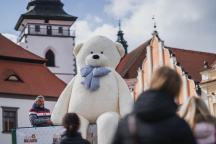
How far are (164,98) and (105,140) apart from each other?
4.47 metres

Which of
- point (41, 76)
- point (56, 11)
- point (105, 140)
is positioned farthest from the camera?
point (56, 11)

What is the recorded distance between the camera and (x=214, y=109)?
2047 centimetres

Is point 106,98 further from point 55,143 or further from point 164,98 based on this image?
point 164,98

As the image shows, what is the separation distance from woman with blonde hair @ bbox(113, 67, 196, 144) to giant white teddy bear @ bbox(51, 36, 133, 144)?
442 centimetres

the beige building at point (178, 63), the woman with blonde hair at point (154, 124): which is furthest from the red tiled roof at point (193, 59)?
the woman with blonde hair at point (154, 124)

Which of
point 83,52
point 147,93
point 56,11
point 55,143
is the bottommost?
point 55,143

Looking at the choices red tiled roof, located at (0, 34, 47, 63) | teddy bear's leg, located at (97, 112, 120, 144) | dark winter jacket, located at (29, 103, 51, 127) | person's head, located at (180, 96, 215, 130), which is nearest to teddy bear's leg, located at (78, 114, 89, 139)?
teddy bear's leg, located at (97, 112, 120, 144)

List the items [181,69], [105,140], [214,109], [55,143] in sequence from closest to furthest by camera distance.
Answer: [105,140], [55,143], [214,109], [181,69]

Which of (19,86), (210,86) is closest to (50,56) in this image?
(19,86)

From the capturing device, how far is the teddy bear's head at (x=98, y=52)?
323 inches

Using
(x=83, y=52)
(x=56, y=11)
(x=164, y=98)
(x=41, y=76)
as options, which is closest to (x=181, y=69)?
(x=41, y=76)

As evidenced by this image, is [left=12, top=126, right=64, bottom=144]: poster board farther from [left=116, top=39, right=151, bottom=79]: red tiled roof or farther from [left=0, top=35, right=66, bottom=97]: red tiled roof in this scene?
[left=116, top=39, right=151, bottom=79]: red tiled roof

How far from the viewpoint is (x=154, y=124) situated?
116 inches

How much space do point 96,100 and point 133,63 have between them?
81.7ft
